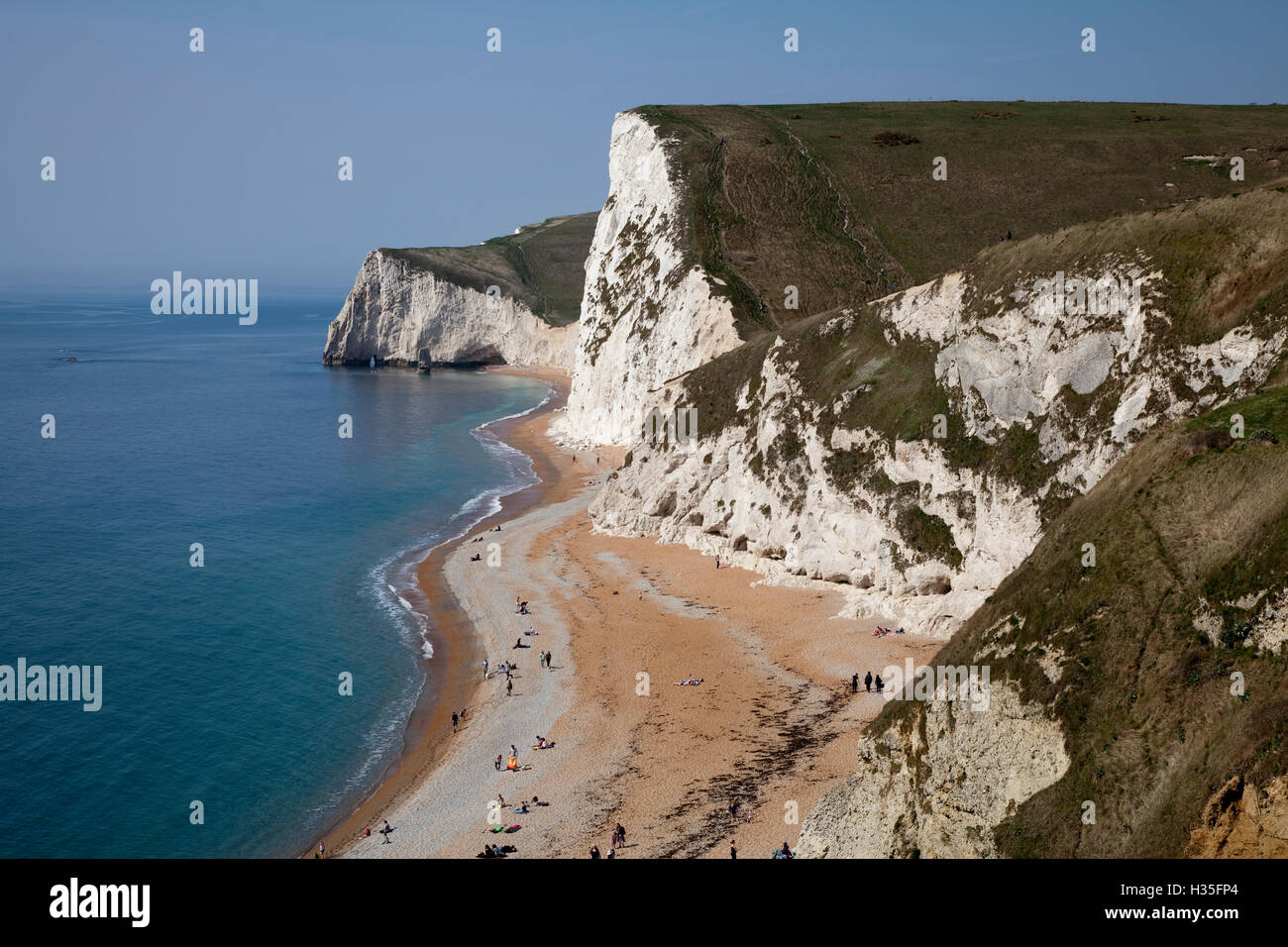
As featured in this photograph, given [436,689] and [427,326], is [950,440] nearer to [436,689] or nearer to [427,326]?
[436,689]

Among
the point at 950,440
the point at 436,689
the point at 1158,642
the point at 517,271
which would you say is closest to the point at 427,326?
the point at 517,271

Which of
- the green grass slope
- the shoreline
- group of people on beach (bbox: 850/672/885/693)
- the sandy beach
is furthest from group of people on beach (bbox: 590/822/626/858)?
group of people on beach (bbox: 850/672/885/693)

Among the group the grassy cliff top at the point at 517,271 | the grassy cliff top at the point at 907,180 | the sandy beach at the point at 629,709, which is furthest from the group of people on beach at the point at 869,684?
the grassy cliff top at the point at 517,271

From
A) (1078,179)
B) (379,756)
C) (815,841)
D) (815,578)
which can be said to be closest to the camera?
(815,841)

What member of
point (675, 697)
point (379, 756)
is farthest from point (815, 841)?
point (379, 756)

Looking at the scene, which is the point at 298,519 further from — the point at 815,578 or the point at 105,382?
the point at 105,382
